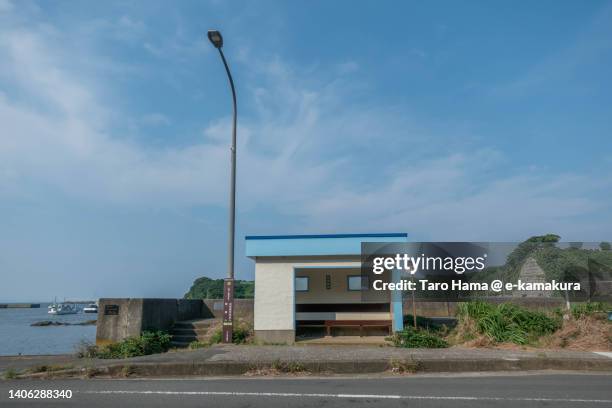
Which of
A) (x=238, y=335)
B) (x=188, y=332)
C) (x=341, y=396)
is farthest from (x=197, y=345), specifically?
(x=341, y=396)

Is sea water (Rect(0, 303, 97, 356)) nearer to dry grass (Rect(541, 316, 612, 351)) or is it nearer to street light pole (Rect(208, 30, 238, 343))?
street light pole (Rect(208, 30, 238, 343))

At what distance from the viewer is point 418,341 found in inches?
508

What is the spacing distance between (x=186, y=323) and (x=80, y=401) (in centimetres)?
952

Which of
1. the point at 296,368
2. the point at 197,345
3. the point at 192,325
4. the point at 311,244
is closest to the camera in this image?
the point at 296,368

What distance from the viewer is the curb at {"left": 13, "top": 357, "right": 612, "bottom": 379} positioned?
9.66 meters

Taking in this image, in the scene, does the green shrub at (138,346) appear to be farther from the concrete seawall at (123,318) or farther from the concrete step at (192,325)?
the concrete step at (192,325)

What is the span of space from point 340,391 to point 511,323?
813cm

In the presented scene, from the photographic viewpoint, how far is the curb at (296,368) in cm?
966

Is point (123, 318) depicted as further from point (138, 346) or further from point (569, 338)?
point (569, 338)

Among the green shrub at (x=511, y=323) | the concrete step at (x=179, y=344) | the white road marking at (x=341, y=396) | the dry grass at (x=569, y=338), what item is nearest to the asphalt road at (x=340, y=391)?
the white road marking at (x=341, y=396)

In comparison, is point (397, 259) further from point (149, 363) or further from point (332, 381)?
point (149, 363)

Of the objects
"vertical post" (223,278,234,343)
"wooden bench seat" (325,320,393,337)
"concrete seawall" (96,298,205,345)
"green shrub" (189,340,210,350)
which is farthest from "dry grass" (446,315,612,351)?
"concrete seawall" (96,298,205,345)

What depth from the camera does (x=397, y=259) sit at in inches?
576

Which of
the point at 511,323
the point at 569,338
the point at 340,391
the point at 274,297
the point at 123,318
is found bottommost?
the point at 340,391
